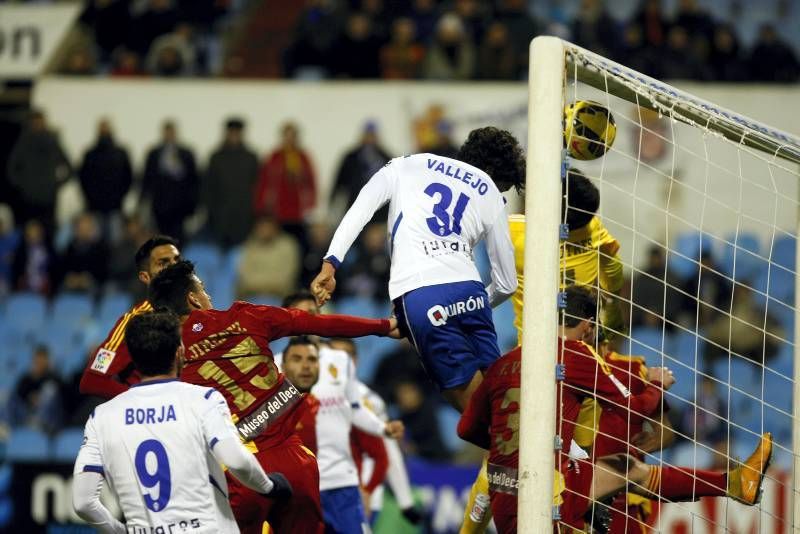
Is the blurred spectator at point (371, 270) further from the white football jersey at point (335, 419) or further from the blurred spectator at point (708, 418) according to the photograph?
the white football jersey at point (335, 419)

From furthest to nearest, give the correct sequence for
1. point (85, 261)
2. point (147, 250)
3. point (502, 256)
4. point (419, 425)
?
point (85, 261), point (419, 425), point (147, 250), point (502, 256)

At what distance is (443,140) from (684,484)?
32.7 ft

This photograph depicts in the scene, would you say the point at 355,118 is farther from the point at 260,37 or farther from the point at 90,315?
the point at 90,315

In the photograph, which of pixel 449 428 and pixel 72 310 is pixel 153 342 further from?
pixel 72 310

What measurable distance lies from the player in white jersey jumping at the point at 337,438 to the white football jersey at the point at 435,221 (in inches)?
131

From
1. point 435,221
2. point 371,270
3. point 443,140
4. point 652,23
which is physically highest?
point 652,23

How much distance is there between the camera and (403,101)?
18.2 meters

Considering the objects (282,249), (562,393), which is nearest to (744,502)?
(562,393)

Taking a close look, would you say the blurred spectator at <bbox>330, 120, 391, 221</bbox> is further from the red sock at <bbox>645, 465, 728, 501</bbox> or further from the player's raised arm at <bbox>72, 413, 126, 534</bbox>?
the player's raised arm at <bbox>72, 413, 126, 534</bbox>

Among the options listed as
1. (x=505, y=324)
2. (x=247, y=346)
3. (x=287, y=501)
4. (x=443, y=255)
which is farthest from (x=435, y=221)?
(x=505, y=324)

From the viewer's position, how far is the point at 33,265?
18094mm

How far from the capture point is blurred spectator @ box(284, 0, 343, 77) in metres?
18.7

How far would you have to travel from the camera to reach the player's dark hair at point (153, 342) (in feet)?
20.4

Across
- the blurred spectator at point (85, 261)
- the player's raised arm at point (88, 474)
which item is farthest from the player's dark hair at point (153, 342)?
the blurred spectator at point (85, 261)
